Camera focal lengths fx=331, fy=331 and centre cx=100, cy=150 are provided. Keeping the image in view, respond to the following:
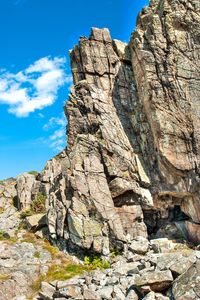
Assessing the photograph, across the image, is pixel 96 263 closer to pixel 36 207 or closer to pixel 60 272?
pixel 60 272

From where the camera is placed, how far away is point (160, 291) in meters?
29.5

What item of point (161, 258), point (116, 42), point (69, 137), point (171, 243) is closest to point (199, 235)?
point (171, 243)

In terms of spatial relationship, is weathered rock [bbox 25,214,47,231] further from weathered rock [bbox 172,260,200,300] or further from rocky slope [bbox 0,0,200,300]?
weathered rock [bbox 172,260,200,300]

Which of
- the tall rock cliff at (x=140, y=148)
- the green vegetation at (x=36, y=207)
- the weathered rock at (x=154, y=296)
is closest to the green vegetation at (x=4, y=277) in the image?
the tall rock cliff at (x=140, y=148)

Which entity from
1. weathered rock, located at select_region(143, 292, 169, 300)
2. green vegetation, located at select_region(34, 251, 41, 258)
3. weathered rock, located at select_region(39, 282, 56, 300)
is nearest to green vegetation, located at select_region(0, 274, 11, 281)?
weathered rock, located at select_region(39, 282, 56, 300)

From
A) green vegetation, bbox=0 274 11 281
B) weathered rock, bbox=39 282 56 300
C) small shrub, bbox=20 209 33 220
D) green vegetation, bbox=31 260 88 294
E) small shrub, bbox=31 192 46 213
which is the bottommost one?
weathered rock, bbox=39 282 56 300

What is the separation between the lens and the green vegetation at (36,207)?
Result: 5597 cm

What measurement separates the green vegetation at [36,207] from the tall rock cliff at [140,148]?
3.67 metres

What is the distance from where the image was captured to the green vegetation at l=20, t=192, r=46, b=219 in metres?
56.0

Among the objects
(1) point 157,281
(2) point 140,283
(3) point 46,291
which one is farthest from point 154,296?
(3) point 46,291

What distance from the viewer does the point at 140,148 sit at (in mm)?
55531

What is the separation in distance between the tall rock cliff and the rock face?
0.15 meters

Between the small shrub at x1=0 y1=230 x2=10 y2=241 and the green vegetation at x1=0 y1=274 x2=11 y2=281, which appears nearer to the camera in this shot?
the green vegetation at x1=0 y1=274 x2=11 y2=281

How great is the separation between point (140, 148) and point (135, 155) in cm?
163
